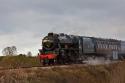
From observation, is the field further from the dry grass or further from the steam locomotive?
the steam locomotive

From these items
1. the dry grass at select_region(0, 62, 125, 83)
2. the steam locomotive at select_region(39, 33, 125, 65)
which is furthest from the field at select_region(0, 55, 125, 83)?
the steam locomotive at select_region(39, 33, 125, 65)

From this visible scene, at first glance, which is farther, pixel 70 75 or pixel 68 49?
pixel 68 49

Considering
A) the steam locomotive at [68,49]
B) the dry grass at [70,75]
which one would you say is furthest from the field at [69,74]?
the steam locomotive at [68,49]

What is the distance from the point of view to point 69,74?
96.5 feet

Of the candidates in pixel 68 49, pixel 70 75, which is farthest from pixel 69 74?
pixel 68 49

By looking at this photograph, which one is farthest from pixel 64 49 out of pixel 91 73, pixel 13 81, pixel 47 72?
pixel 13 81

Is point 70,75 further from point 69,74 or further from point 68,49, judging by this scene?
point 68,49

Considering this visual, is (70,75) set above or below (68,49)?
below

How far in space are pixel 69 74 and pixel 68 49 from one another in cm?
1314

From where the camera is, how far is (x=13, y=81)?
22953mm

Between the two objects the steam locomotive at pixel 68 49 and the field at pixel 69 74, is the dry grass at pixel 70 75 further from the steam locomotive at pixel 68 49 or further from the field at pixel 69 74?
the steam locomotive at pixel 68 49

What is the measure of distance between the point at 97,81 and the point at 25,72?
954cm

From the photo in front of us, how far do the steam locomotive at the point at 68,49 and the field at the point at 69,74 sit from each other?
18.3ft

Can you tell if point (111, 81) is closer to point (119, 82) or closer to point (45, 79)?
point (119, 82)
